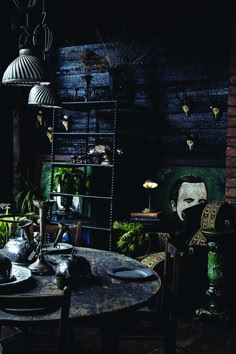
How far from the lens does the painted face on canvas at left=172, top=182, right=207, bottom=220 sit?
226 inches

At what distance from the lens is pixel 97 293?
247 centimetres

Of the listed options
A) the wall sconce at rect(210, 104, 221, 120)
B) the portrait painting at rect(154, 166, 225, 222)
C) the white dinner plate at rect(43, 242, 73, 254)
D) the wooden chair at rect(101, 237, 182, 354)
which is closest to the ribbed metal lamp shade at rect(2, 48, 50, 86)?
the white dinner plate at rect(43, 242, 73, 254)

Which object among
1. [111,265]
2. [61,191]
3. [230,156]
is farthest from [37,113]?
[111,265]

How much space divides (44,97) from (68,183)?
1.86 metres

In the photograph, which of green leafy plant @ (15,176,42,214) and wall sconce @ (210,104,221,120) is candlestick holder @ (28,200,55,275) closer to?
wall sconce @ (210,104,221,120)

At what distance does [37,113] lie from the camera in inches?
271

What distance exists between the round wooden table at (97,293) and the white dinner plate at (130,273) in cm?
2

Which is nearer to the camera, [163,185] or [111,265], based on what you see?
[111,265]

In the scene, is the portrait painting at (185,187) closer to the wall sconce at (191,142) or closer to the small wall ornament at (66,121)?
the wall sconce at (191,142)

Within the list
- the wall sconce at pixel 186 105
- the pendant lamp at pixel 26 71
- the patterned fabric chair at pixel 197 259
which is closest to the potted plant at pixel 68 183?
the wall sconce at pixel 186 105

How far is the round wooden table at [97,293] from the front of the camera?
2152 millimetres

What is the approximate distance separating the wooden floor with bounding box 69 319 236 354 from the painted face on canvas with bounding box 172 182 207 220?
179 cm

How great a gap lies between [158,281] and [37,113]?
465cm

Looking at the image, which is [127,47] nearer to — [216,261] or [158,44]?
[158,44]
